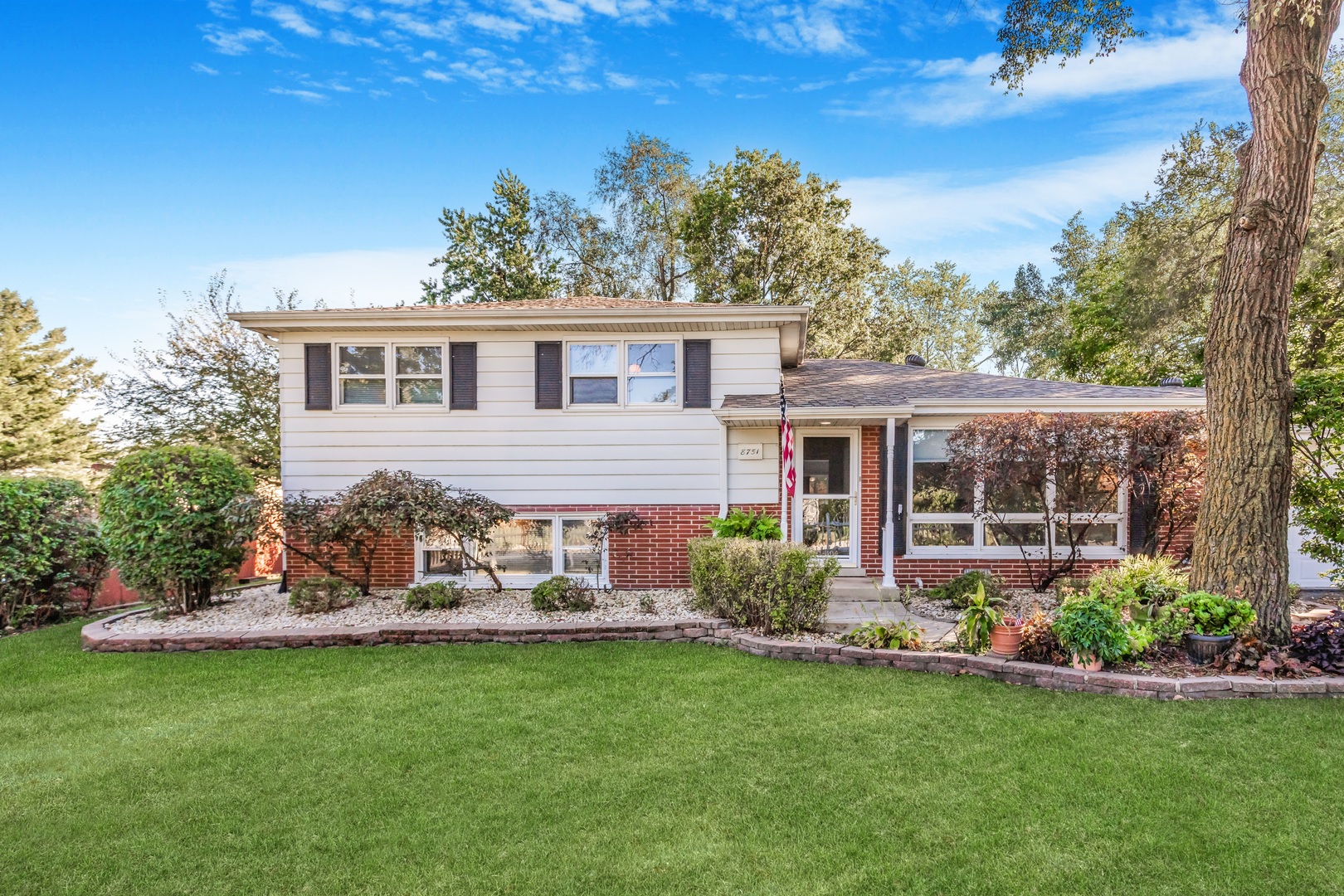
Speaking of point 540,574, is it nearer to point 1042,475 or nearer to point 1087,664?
point 1087,664

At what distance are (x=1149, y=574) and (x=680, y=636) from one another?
4.32m

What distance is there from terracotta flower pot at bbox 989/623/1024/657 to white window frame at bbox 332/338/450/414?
7.26 meters

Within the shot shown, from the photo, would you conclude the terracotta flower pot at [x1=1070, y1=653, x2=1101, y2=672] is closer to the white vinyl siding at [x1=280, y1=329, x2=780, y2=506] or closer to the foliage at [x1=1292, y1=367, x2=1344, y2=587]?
the foliage at [x1=1292, y1=367, x2=1344, y2=587]

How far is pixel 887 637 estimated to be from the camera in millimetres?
5496

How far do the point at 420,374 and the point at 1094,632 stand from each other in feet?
27.5

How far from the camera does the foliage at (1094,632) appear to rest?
4.71 metres

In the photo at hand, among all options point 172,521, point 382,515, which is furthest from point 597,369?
point 172,521

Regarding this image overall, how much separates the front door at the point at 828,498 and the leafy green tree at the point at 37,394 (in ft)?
67.1

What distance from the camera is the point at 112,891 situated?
2496 millimetres

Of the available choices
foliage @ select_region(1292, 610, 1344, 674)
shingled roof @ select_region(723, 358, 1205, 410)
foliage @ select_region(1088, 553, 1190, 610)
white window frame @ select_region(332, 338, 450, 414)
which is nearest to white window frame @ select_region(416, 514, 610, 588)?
white window frame @ select_region(332, 338, 450, 414)

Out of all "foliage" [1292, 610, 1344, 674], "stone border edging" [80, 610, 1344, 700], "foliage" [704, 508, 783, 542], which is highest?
"foliage" [704, 508, 783, 542]

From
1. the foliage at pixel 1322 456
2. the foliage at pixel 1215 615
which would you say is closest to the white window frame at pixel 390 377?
the foliage at pixel 1215 615

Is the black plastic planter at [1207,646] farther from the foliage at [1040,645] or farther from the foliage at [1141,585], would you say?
the foliage at [1040,645]

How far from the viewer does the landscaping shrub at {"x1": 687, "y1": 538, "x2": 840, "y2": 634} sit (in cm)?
598
